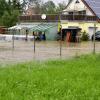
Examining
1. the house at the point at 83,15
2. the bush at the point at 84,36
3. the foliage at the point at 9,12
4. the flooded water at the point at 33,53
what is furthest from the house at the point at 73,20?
the flooded water at the point at 33,53

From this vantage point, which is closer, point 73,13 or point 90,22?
point 90,22

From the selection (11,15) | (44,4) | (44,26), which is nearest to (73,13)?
(44,26)

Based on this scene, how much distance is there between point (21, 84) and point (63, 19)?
50631 millimetres

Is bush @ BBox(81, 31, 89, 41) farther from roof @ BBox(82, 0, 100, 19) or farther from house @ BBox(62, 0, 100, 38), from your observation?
roof @ BBox(82, 0, 100, 19)

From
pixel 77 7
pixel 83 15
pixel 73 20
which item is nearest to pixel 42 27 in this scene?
pixel 73 20

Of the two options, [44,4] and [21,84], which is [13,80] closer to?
[21,84]

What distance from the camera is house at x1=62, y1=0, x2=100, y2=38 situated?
60.8 metres

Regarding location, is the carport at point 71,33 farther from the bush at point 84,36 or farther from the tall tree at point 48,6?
the tall tree at point 48,6

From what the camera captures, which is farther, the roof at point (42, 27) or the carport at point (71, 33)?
the roof at point (42, 27)

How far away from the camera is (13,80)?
11938 mm


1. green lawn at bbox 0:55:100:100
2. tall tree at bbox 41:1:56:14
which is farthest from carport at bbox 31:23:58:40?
green lawn at bbox 0:55:100:100

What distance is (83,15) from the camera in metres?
62.3

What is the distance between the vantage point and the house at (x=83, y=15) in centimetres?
6075

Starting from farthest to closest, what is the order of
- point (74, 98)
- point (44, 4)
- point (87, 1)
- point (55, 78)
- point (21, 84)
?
1. point (44, 4)
2. point (87, 1)
3. point (55, 78)
4. point (21, 84)
5. point (74, 98)
